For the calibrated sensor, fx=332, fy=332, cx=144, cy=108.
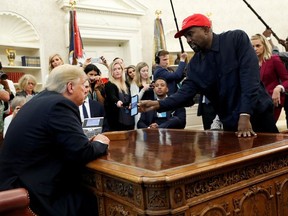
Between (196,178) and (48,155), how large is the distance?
0.68 m

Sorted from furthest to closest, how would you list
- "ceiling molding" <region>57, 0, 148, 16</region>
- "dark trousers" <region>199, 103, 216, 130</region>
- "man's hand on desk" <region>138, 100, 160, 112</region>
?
1. "ceiling molding" <region>57, 0, 148, 16</region>
2. "dark trousers" <region>199, 103, 216, 130</region>
3. "man's hand on desk" <region>138, 100, 160, 112</region>

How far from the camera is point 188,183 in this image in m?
1.10

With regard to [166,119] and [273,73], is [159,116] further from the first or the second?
[273,73]

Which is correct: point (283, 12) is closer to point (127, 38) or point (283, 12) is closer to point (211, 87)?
point (127, 38)

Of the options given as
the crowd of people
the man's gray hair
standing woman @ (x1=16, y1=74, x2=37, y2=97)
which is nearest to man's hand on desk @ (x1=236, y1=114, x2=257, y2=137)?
the crowd of people

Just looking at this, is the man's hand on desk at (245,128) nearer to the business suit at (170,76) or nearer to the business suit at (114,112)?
the business suit at (114,112)

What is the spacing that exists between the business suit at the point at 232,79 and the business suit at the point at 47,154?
865 mm

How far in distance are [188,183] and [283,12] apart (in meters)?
9.41

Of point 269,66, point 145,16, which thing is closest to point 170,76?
point 269,66

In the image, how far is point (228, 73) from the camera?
1904 millimetres

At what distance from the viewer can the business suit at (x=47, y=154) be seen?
1387 mm

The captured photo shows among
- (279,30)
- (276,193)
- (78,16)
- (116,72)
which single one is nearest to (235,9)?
(279,30)

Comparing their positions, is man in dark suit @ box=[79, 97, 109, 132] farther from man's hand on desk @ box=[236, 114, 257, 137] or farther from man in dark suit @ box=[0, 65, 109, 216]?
man's hand on desk @ box=[236, 114, 257, 137]

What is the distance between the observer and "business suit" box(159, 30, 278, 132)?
183cm
